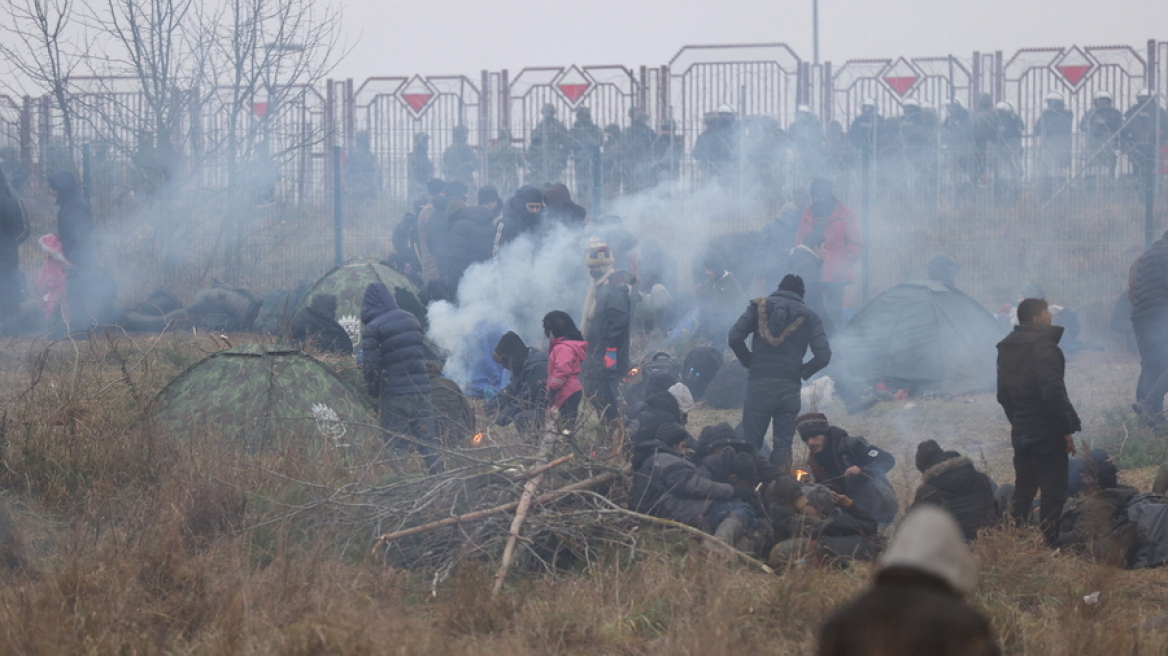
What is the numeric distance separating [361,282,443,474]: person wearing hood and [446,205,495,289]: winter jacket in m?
4.70

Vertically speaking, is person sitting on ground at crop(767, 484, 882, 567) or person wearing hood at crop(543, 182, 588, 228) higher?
person wearing hood at crop(543, 182, 588, 228)

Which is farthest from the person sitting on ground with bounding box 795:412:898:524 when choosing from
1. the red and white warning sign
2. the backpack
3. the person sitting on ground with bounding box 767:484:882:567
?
the red and white warning sign

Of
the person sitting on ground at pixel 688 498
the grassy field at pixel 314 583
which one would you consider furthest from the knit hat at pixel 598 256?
the person sitting on ground at pixel 688 498

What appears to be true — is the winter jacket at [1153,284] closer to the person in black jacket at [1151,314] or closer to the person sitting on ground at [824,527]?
the person in black jacket at [1151,314]

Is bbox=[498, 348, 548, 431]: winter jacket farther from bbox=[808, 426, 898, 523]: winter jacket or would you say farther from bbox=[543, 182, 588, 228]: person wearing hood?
bbox=[543, 182, 588, 228]: person wearing hood

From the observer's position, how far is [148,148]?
16109 millimetres

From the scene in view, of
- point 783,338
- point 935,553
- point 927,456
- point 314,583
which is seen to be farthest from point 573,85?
point 935,553

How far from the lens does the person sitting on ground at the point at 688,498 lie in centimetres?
632

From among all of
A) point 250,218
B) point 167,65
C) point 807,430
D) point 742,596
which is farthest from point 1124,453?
point 167,65

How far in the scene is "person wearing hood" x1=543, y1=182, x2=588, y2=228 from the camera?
495 inches

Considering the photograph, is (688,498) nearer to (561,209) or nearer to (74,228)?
(561,209)

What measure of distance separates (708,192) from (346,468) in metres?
10.6

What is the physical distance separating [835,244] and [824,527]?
6999 millimetres

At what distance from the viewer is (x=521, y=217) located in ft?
40.4
